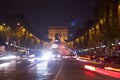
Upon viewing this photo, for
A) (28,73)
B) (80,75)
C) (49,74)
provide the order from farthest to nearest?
(28,73), (49,74), (80,75)

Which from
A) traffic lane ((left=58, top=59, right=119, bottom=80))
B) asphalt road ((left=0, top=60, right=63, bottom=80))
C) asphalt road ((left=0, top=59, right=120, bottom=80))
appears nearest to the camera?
traffic lane ((left=58, top=59, right=119, bottom=80))

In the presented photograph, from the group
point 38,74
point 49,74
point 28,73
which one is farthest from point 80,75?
point 28,73

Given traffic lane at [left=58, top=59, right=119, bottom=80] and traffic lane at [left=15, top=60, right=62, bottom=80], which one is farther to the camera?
traffic lane at [left=15, top=60, right=62, bottom=80]

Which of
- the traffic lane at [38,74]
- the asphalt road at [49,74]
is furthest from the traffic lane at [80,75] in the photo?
the traffic lane at [38,74]

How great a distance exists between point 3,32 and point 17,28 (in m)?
29.1

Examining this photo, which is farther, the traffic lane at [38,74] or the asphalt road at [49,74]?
the traffic lane at [38,74]

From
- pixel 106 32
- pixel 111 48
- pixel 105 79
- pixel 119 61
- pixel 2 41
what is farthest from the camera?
pixel 2 41

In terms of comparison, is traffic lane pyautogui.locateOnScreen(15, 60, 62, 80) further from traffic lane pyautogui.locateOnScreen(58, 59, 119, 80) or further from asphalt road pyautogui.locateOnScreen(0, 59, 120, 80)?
traffic lane pyautogui.locateOnScreen(58, 59, 119, 80)

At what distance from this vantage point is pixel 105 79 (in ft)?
93.9

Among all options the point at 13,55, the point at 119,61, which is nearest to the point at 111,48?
the point at 13,55

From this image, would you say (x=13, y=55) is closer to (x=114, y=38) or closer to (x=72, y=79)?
(x=114, y=38)

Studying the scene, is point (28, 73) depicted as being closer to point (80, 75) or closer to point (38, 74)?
point (38, 74)

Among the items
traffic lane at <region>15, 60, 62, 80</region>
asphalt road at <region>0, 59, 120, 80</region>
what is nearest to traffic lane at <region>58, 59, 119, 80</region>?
asphalt road at <region>0, 59, 120, 80</region>

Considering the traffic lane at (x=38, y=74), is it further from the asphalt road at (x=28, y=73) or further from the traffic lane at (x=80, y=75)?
the traffic lane at (x=80, y=75)
